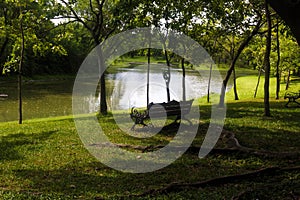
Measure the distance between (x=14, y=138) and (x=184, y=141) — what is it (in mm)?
7222

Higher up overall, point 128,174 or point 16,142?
point 128,174

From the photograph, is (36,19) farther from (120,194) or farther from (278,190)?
(278,190)

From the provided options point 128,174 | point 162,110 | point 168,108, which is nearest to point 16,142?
point 162,110

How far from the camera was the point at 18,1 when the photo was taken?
1639 centimetres

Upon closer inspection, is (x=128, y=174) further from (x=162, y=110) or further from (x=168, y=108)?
(x=168, y=108)

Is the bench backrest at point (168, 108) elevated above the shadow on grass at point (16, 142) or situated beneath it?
elevated above

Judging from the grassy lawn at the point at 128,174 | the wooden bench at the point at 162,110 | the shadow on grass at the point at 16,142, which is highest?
the wooden bench at the point at 162,110

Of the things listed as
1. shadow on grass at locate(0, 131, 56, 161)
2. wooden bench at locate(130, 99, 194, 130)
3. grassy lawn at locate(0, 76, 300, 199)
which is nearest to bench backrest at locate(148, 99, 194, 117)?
wooden bench at locate(130, 99, 194, 130)

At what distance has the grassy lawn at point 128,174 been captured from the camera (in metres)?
6.53

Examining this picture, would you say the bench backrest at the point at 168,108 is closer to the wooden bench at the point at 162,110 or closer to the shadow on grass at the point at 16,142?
the wooden bench at the point at 162,110

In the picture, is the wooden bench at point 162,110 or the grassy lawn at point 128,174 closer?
the grassy lawn at point 128,174

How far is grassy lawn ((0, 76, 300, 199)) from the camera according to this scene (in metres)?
6.53

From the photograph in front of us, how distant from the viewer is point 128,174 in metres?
8.09

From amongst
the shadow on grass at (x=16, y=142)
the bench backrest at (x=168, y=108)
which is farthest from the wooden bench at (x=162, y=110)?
the shadow on grass at (x=16, y=142)
